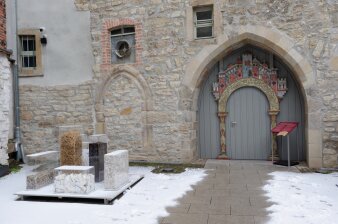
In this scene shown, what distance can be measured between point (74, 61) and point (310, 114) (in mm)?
5279

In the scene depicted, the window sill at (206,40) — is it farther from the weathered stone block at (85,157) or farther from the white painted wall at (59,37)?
the weathered stone block at (85,157)

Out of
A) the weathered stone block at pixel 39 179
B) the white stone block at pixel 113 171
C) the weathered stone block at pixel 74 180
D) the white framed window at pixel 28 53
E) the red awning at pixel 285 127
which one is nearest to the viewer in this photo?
the weathered stone block at pixel 74 180

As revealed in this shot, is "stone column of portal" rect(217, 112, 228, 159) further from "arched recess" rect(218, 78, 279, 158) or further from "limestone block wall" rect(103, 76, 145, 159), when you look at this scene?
"limestone block wall" rect(103, 76, 145, 159)

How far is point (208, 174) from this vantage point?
6043 mm

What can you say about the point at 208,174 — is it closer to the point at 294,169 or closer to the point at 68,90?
the point at 294,169

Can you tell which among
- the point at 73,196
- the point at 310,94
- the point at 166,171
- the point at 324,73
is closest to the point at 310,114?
the point at 310,94

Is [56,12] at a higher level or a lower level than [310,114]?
higher

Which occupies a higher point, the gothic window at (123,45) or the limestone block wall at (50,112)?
the gothic window at (123,45)

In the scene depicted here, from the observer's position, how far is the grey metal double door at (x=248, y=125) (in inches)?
287

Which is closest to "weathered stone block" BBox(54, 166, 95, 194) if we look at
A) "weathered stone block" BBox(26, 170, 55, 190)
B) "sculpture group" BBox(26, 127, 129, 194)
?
"sculpture group" BBox(26, 127, 129, 194)

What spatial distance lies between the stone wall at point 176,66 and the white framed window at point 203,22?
17 cm

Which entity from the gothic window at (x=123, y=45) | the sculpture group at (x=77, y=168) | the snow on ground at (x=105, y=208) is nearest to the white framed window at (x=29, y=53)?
the gothic window at (x=123, y=45)

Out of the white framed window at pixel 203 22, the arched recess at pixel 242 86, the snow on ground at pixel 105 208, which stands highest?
the white framed window at pixel 203 22

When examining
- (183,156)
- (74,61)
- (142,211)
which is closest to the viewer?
(142,211)
